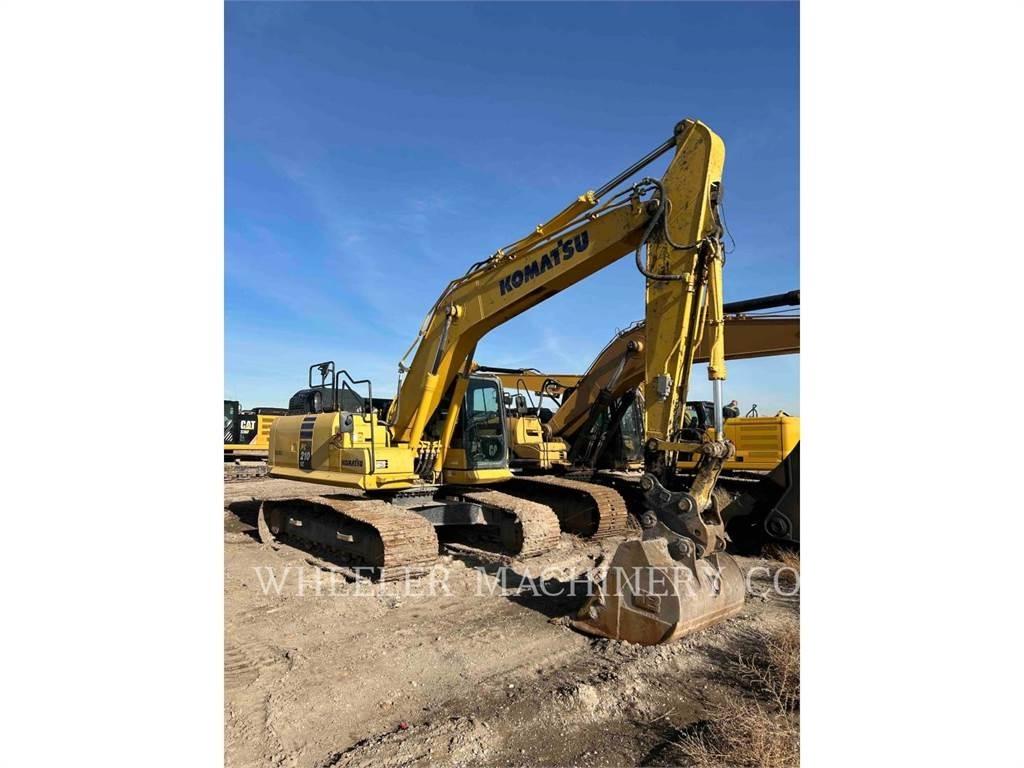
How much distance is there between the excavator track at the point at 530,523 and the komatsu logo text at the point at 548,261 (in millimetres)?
2845

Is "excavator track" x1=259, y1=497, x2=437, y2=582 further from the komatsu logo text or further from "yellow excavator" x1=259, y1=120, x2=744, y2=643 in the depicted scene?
the komatsu logo text

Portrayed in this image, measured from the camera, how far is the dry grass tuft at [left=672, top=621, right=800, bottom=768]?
3.26 meters

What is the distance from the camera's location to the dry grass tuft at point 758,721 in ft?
10.7

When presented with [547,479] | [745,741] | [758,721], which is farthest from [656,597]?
[547,479]

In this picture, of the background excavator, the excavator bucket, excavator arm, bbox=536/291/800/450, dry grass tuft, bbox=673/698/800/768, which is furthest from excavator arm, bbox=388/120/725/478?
excavator arm, bbox=536/291/800/450

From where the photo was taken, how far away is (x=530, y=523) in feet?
26.7

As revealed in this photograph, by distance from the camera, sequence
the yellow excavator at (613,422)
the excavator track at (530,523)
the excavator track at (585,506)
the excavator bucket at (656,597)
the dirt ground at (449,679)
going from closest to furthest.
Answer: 1. the dirt ground at (449,679)
2. the excavator bucket at (656,597)
3. the excavator track at (530,523)
4. the excavator track at (585,506)
5. the yellow excavator at (613,422)

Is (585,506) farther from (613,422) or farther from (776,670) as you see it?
(776,670)

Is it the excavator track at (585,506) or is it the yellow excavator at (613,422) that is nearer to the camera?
the excavator track at (585,506)

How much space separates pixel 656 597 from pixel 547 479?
5499 mm

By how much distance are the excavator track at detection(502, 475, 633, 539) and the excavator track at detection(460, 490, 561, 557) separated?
1.13 m

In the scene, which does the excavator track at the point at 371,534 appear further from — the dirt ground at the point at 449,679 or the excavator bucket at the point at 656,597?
the excavator bucket at the point at 656,597

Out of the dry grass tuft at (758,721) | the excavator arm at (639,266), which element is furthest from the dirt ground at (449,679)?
the excavator arm at (639,266)

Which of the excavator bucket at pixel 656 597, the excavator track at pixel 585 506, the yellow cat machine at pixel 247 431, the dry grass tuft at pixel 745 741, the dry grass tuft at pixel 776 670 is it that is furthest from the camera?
the yellow cat machine at pixel 247 431
